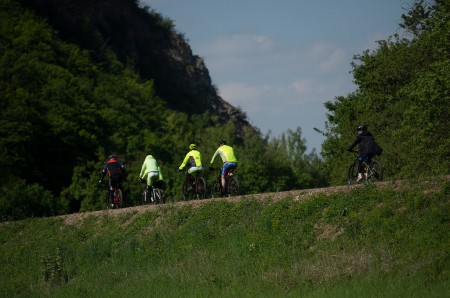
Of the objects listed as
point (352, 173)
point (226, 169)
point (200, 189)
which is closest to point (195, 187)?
point (200, 189)

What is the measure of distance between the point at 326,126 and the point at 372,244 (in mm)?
27452

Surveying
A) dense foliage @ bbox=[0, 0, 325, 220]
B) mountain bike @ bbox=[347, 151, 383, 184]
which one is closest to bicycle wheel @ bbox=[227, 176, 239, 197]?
mountain bike @ bbox=[347, 151, 383, 184]

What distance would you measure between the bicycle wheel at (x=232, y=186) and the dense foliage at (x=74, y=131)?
23590 mm

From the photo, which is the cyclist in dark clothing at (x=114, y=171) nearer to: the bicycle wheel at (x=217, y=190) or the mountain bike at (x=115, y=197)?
the mountain bike at (x=115, y=197)

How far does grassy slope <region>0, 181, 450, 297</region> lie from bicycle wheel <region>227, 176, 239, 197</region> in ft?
4.48

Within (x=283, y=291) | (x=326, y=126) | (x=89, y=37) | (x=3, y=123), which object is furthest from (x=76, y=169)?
(x=283, y=291)

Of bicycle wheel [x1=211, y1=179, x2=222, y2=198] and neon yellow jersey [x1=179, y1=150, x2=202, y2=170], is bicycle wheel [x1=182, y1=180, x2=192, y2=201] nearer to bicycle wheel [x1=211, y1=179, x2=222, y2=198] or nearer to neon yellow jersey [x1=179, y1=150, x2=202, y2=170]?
bicycle wheel [x1=211, y1=179, x2=222, y2=198]

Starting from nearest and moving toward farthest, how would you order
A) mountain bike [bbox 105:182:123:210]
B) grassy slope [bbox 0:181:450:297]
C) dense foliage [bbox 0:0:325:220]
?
grassy slope [bbox 0:181:450:297] → mountain bike [bbox 105:182:123:210] → dense foliage [bbox 0:0:325:220]

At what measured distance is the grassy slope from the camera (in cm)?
1973

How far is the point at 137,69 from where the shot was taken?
385ft

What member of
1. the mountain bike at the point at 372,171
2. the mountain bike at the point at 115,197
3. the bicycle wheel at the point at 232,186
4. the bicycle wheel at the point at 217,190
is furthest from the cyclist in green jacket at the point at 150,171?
the mountain bike at the point at 372,171

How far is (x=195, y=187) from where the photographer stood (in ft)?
99.2

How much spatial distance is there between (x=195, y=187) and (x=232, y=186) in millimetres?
1708

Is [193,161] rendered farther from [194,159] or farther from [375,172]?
[375,172]
